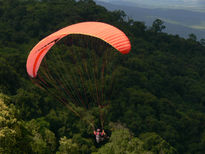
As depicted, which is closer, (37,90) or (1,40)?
(37,90)

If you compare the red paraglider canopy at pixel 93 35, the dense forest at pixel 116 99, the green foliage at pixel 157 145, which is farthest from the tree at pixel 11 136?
the green foliage at pixel 157 145

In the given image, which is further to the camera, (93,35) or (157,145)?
(157,145)

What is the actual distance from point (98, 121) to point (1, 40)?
29.4 meters

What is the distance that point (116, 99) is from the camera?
44.5 metres

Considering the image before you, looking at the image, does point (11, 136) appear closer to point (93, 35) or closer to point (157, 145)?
point (93, 35)

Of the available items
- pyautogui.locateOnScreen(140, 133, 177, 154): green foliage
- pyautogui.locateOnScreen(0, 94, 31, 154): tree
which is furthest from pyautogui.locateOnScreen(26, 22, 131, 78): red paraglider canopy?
pyautogui.locateOnScreen(140, 133, 177, 154): green foliage

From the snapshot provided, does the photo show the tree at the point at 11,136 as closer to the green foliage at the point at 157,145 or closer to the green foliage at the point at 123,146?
the green foliage at the point at 123,146

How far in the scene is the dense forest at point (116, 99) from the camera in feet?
69.4

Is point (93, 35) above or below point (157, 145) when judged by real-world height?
above

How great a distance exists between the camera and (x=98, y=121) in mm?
32719

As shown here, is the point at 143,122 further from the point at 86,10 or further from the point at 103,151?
the point at 86,10

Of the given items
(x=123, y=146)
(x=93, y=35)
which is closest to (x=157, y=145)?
(x=123, y=146)

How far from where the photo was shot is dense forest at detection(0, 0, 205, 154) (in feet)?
69.4

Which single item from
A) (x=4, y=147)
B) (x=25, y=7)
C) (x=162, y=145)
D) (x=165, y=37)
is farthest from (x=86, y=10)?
(x=4, y=147)
